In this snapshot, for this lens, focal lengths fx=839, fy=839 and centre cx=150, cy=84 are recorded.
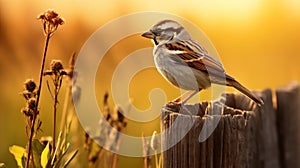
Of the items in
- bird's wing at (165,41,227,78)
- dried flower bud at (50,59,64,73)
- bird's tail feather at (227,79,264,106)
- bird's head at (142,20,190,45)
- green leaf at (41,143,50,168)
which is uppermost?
bird's head at (142,20,190,45)

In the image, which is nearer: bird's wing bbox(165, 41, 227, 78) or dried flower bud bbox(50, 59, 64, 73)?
dried flower bud bbox(50, 59, 64, 73)

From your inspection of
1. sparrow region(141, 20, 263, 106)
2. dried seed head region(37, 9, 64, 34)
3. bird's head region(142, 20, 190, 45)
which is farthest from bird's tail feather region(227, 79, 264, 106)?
dried seed head region(37, 9, 64, 34)

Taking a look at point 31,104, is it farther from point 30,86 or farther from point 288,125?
point 288,125

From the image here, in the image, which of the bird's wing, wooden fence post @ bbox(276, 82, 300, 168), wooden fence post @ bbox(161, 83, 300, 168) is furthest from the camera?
wooden fence post @ bbox(276, 82, 300, 168)

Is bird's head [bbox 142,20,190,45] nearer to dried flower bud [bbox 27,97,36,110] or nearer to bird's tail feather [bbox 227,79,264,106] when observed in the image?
bird's tail feather [bbox 227,79,264,106]

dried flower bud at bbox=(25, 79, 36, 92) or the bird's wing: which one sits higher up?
the bird's wing

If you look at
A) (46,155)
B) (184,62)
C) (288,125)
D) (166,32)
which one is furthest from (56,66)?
(288,125)

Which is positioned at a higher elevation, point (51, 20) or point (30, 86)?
point (51, 20)

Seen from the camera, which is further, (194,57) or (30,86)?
(194,57)

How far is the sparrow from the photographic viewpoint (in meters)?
4.80

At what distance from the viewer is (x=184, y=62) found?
495 cm

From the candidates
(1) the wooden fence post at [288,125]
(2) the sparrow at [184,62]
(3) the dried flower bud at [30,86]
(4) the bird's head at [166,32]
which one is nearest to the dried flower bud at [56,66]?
(3) the dried flower bud at [30,86]

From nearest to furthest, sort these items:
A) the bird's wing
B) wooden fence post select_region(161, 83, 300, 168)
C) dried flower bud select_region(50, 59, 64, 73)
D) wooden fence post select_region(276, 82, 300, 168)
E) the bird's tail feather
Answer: wooden fence post select_region(161, 83, 300, 168)
dried flower bud select_region(50, 59, 64, 73)
the bird's tail feather
the bird's wing
wooden fence post select_region(276, 82, 300, 168)

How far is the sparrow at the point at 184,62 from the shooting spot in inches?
189
